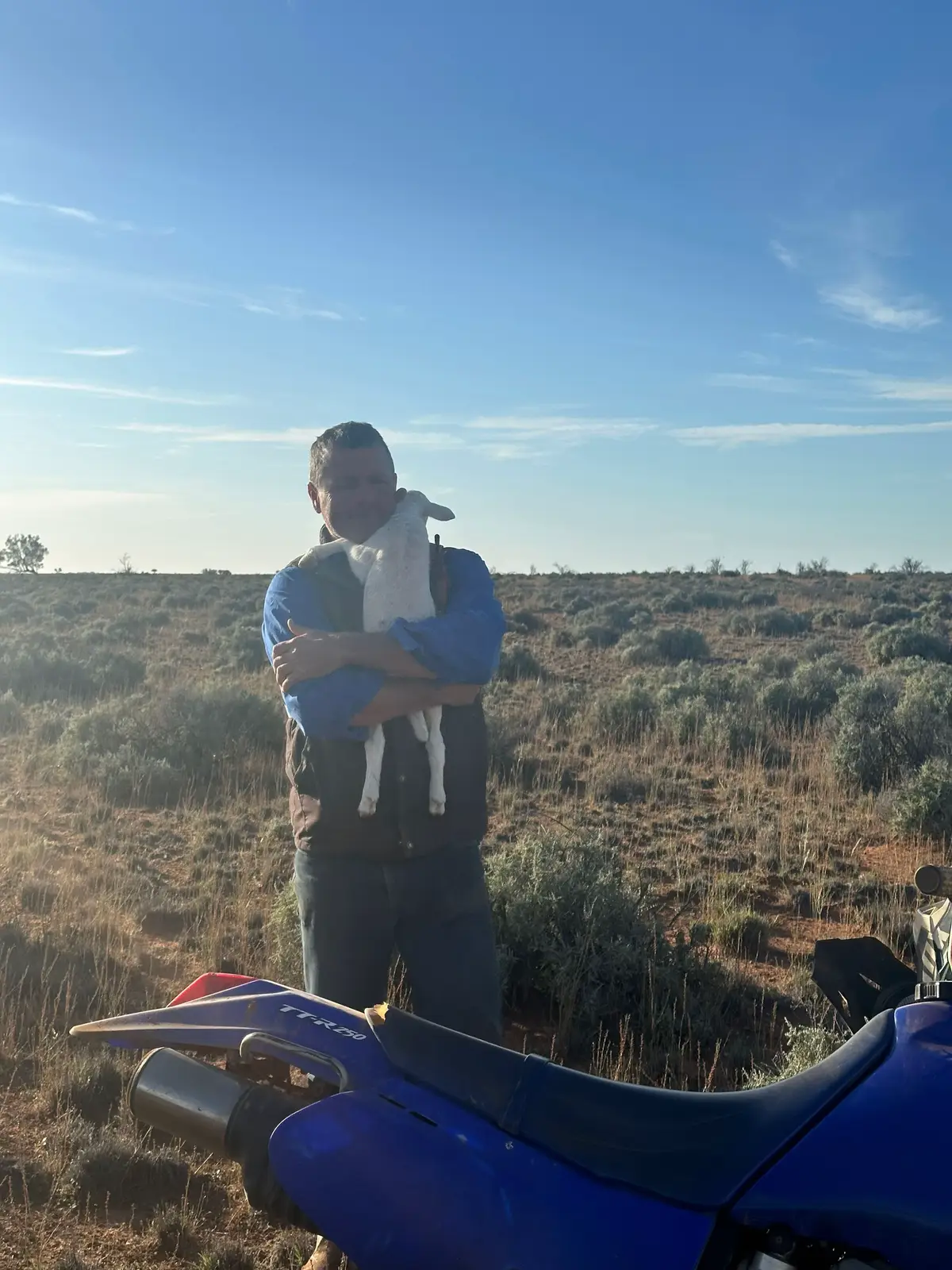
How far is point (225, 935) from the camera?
549 centimetres

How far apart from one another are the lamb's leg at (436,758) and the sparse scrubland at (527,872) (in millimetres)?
1549

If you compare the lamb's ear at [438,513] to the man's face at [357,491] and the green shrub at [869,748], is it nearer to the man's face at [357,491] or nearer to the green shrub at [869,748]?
the man's face at [357,491]

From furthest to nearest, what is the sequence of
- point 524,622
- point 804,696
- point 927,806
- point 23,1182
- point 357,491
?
1. point 524,622
2. point 804,696
3. point 927,806
4. point 23,1182
5. point 357,491

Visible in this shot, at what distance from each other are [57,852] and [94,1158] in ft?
13.3

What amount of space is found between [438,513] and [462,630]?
1.31ft

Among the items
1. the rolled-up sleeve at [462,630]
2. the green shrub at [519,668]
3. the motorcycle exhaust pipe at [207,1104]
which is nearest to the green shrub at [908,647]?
the green shrub at [519,668]

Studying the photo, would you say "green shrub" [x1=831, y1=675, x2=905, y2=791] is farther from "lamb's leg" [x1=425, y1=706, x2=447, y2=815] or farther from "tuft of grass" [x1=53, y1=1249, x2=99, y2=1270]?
"tuft of grass" [x1=53, y1=1249, x2=99, y2=1270]

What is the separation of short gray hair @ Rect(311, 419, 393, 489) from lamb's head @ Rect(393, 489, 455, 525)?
16 centimetres

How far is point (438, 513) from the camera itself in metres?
2.88

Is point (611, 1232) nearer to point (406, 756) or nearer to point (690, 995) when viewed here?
point (406, 756)

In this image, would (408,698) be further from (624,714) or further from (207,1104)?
(624,714)

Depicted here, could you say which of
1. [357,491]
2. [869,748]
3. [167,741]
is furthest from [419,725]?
[167,741]

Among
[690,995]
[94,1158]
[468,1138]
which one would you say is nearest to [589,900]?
[690,995]

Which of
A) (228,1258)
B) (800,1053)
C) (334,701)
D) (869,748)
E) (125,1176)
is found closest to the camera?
(334,701)
